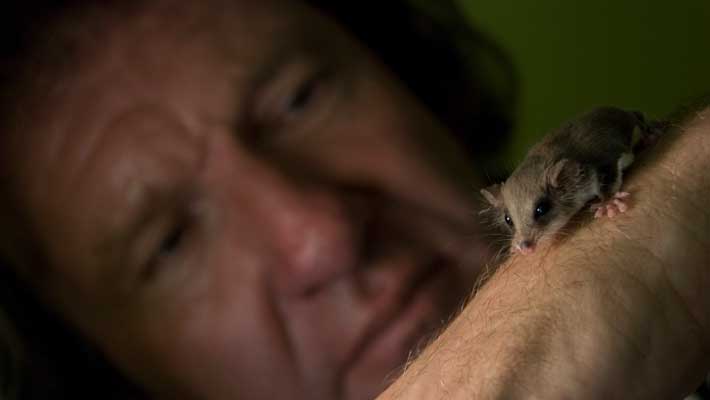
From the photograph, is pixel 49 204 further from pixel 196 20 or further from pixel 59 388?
pixel 59 388

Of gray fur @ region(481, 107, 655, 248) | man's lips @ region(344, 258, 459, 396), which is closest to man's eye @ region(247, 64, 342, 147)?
man's lips @ region(344, 258, 459, 396)

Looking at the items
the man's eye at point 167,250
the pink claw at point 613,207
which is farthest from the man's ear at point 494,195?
the man's eye at point 167,250

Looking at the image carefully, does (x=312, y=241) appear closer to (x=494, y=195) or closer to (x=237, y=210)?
(x=237, y=210)

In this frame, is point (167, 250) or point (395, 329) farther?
point (167, 250)

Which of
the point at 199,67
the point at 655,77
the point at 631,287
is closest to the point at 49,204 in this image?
the point at 199,67

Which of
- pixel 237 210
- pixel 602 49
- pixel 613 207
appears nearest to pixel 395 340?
pixel 237 210

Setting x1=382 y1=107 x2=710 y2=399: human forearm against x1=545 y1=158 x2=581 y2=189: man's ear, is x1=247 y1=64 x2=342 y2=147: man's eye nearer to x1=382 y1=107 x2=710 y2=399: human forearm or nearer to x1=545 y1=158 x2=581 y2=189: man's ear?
x1=545 y1=158 x2=581 y2=189: man's ear
